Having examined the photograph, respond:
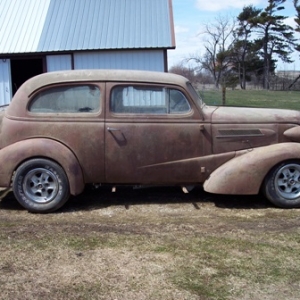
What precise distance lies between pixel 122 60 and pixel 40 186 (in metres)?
10.1

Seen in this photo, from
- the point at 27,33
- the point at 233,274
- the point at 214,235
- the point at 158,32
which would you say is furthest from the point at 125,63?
the point at 233,274

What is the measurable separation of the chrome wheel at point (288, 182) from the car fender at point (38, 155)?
2633mm

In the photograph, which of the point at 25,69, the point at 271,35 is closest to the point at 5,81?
the point at 25,69

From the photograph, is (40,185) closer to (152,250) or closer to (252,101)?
(152,250)

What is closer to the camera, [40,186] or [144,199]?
[40,186]

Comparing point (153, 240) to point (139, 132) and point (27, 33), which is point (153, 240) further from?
point (27, 33)

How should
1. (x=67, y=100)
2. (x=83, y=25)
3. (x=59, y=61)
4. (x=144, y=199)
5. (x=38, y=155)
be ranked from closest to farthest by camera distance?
(x=38, y=155) < (x=67, y=100) < (x=144, y=199) < (x=59, y=61) < (x=83, y=25)

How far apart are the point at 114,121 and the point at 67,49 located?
10063 mm

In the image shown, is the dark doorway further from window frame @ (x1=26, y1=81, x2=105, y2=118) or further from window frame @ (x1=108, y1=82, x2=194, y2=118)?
window frame @ (x1=108, y1=82, x2=194, y2=118)

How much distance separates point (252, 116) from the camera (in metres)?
5.81

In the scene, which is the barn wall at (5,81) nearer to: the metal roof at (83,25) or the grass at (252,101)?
the metal roof at (83,25)

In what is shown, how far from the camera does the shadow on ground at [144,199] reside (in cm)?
586

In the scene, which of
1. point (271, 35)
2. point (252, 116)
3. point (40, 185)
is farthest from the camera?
point (271, 35)

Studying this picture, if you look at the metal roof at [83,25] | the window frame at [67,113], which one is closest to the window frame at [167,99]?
the window frame at [67,113]
